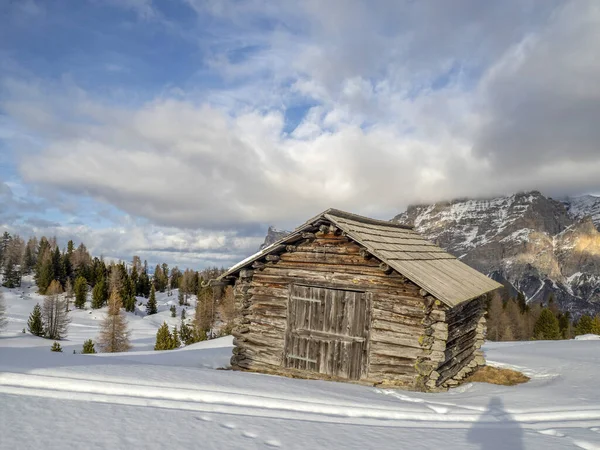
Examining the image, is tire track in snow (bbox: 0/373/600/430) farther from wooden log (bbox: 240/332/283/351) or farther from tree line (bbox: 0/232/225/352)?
tree line (bbox: 0/232/225/352)

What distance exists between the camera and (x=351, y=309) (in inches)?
462

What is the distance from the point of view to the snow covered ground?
4.01 metres

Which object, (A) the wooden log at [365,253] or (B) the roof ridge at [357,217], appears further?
(B) the roof ridge at [357,217]

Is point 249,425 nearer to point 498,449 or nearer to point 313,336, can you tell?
point 498,449

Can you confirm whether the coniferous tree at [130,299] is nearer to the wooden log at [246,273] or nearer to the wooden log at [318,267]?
the wooden log at [246,273]

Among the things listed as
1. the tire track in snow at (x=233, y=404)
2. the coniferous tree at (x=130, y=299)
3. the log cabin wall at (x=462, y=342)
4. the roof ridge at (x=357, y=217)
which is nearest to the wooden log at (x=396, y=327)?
the log cabin wall at (x=462, y=342)

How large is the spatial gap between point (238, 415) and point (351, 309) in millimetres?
7059

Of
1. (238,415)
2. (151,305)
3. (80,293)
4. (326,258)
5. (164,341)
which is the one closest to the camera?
(238,415)

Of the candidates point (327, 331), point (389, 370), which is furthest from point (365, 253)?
point (389, 370)

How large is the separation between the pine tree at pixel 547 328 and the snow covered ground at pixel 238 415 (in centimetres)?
7278

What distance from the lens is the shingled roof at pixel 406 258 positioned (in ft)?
34.9

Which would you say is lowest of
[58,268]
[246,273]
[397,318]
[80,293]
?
[80,293]

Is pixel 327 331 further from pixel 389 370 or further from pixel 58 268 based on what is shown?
pixel 58 268

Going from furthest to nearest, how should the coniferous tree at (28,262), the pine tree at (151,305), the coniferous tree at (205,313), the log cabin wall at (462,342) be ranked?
the coniferous tree at (28,262) → the pine tree at (151,305) → the coniferous tree at (205,313) → the log cabin wall at (462,342)
